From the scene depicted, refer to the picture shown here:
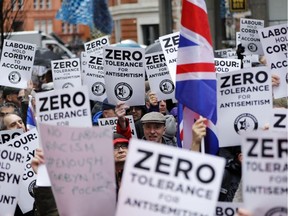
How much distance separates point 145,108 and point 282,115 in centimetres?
520

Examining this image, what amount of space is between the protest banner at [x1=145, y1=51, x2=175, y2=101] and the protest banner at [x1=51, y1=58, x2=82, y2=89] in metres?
1.38

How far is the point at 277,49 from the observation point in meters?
8.88

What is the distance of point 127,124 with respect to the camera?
906cm

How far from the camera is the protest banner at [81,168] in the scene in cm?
580

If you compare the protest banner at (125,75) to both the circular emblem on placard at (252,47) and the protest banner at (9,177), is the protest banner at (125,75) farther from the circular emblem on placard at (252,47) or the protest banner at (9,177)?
the protest banner at (9,177)

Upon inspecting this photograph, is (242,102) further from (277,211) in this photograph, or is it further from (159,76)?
(159,76)

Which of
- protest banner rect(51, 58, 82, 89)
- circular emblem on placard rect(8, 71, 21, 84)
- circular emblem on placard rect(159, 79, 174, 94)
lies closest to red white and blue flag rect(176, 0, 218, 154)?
circular emblem on placard rect(159, 79, 174, 94)

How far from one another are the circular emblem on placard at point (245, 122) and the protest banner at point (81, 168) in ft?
5.19

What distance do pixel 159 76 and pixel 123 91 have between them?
4.16 feet

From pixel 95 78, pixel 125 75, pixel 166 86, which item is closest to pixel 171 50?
pixel 125 75

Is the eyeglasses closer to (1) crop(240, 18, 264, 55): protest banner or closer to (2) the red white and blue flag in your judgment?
(2) the red white and blue flag

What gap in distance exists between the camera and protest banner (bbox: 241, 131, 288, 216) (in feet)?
17.2

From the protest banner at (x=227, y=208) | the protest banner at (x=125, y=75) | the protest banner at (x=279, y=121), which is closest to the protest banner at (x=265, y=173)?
the protest banner at (x=279, y=121)

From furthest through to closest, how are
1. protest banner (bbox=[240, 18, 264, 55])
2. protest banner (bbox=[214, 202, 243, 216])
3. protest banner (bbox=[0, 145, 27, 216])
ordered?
1. protest banner (bbox=[240, 18, 264, 55])
2. protest banner (bbox=[0, 145, 27, 216])
3. protest banner (bbox=[214, 202, 243, 216])
